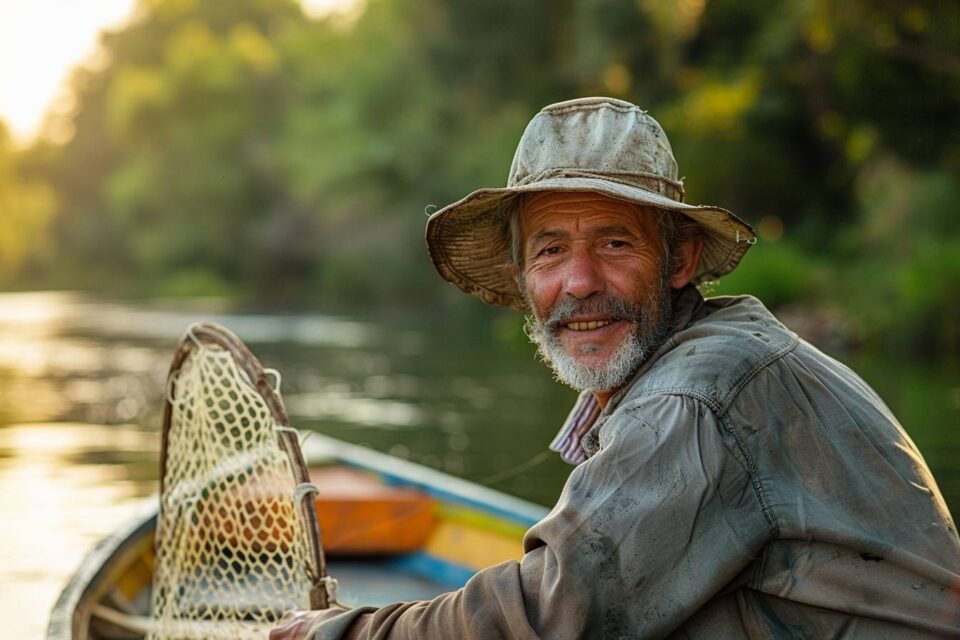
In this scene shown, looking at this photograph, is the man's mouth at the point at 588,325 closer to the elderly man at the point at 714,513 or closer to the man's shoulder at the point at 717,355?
the elderly man at the point at 714,513

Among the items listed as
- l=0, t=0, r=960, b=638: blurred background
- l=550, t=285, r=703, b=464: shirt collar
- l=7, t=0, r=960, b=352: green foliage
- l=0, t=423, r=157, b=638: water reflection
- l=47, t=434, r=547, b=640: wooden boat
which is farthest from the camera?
l=7, t=0, r=960, b=352: green foliage

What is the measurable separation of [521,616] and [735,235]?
3.05ft

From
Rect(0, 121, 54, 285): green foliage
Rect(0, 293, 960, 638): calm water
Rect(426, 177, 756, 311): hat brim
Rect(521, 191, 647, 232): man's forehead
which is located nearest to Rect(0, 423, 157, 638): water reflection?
Rect(0, 293, 960, 638): calm water

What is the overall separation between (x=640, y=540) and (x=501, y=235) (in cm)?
98

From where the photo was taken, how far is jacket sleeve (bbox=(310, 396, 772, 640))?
188 cm

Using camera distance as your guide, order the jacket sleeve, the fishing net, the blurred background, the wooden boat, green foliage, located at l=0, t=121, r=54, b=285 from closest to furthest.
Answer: the jacket sleeve → the fishing net → the wooden boat → the blurred background → green foliage, located at l=0, t=121, r=54, b=285

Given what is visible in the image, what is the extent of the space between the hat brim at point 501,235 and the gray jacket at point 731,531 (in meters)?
0.32

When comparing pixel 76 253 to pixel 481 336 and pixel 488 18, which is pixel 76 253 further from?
pixel 481 336

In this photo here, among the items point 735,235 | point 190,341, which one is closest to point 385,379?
point 190,341

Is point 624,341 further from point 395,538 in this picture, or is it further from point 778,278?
point 778,278

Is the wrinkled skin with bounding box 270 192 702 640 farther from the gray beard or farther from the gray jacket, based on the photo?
the gray jacket

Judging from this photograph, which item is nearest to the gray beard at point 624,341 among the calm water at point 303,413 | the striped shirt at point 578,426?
the striped shirt at point 578,426

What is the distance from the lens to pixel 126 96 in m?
43.7

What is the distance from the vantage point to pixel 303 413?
12.0 meters
